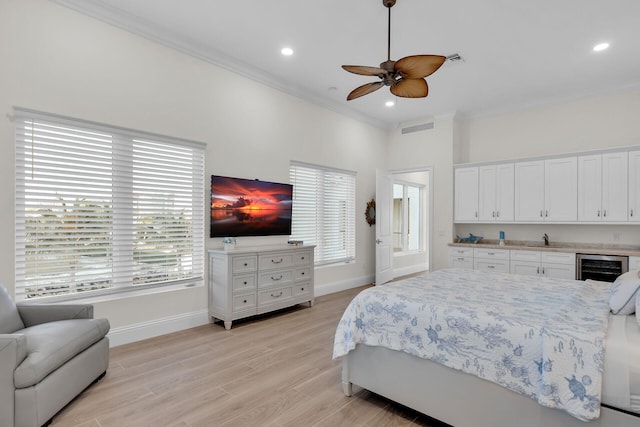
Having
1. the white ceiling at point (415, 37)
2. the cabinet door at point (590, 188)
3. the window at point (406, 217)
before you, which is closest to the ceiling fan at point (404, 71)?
the white ceiling at point (415, 37)

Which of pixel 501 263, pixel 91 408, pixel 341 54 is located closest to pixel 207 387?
pixel 91 408

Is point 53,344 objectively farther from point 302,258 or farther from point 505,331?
point 302,258

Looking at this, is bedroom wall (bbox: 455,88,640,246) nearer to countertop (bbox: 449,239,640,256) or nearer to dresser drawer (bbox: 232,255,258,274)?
countertop (bbox: 449,239,640,256)

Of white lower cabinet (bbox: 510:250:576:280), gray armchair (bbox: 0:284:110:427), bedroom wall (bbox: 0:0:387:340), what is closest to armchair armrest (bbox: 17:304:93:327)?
gray armchair (bbox: 0:284:110:427)

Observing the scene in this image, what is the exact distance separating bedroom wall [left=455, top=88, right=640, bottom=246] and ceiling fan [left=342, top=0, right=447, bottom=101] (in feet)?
11.6

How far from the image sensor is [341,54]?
4.08 m

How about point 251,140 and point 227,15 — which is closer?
point 227,15

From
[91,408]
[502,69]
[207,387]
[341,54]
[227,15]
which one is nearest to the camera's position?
[91,408]

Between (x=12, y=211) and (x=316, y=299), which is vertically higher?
(x=12, y=211)

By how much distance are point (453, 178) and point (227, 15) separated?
15.0ft

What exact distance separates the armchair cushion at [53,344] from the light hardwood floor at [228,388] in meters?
0.39

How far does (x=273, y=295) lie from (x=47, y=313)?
92.3 inches

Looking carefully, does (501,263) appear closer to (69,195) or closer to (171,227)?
(171,227)

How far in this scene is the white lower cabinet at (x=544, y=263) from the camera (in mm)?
4684
